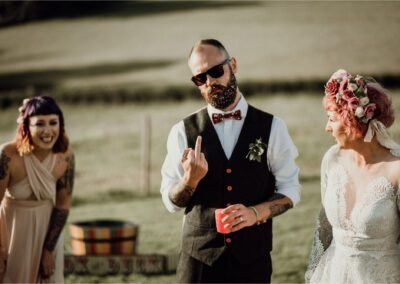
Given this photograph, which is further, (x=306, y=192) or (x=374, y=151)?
(x=306, y=192)

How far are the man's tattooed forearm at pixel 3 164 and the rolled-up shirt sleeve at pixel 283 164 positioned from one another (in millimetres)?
1603

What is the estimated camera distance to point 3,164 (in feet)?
13.5

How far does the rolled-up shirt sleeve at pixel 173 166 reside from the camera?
325 cm

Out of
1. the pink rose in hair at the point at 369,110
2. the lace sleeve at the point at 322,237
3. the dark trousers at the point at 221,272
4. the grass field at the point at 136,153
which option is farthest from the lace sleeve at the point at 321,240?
the grass field at the point at 136,153

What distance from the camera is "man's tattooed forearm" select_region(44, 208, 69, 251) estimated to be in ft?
13.9

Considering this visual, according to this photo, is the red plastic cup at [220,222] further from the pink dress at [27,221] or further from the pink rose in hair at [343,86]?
the pink dress at [27,221]

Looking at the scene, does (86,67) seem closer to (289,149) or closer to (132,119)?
(132,119)

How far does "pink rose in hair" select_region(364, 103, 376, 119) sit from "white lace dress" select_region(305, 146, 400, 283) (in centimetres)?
18

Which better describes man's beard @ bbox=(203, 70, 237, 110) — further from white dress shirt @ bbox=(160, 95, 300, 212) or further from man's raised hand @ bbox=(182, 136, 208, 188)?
man's raised hand @ bbox=(182, 136, 208, 188)

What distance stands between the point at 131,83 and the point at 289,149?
9.83 meters

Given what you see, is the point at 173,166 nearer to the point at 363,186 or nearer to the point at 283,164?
the point at 283,164

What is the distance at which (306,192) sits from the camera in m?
9.67

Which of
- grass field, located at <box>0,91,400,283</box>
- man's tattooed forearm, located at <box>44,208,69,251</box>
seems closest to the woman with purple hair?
man's tattooed forearm, located at <box>44,208,69,251</box>

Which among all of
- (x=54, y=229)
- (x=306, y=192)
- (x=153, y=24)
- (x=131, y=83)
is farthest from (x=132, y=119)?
(x=54, y=229)
